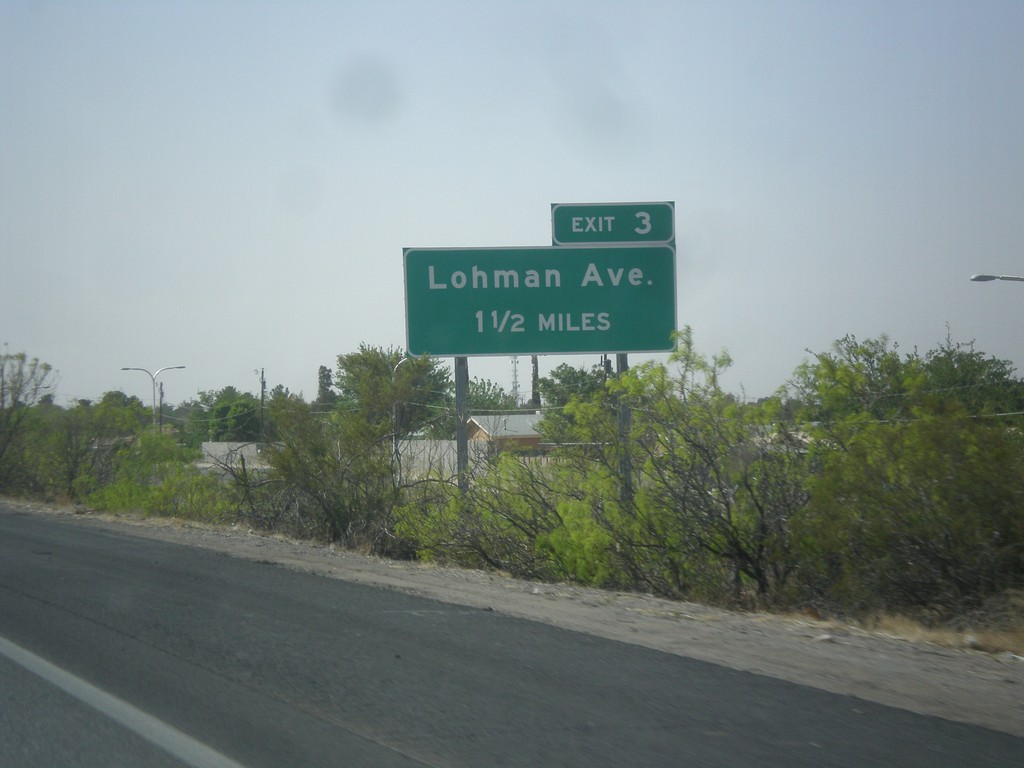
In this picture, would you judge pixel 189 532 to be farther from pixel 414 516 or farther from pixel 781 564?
pixel 781 564

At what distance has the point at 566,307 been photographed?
54.8 feet

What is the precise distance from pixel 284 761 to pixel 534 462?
10.9 m

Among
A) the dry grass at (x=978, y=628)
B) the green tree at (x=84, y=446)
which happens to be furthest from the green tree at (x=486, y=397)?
the dry grass at (x=978, y=628)

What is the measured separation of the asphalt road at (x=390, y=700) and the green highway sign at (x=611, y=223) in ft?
26.0

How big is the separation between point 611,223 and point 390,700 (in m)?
11.3

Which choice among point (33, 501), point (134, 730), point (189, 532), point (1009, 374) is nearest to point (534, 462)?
point (189, 532)

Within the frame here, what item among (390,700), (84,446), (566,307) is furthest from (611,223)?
(84,446)

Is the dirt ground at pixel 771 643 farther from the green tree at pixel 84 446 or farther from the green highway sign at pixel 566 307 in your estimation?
the green tree at pixel 84 446

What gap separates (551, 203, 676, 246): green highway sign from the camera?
54.7 ft

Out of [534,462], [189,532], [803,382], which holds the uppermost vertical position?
[803,382]

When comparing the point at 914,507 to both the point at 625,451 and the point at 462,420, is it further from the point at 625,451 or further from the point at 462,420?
the point at 462,420

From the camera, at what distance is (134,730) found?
627 centimetres

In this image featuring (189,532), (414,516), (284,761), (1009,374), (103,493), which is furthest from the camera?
(1009,374)

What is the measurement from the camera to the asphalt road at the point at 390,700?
572 centimetres
